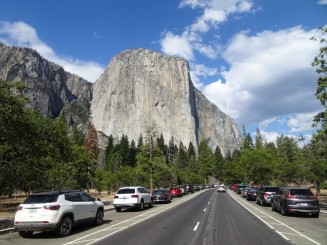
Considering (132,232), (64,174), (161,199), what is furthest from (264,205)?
(132,232)

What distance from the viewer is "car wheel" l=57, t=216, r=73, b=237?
13.5m

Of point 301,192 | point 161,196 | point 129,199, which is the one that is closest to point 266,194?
point 301,192

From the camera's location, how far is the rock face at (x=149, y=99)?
176 metres

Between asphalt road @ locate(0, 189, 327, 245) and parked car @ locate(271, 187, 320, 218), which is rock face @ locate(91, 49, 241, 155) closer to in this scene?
parked car @ locate(271, 187, 320, 218)

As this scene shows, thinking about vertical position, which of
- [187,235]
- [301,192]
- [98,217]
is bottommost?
[187,235]

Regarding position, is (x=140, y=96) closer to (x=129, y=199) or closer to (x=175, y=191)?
(x=175, y=191)

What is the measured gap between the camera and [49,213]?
13258 millimetres

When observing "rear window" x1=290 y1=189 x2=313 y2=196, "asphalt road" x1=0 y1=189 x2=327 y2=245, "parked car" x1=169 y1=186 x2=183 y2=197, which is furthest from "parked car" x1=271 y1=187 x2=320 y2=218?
"parked car" x1=169 y1=186 x2=183 y2=197

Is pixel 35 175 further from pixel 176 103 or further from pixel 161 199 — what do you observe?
pixel 176 103

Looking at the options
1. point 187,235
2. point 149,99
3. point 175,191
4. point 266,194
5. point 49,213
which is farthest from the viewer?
point 149,99

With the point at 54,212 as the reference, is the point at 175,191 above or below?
above

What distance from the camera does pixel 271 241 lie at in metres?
11.9

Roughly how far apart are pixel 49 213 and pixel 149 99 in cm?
16595

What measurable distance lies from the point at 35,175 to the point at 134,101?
153 meters
